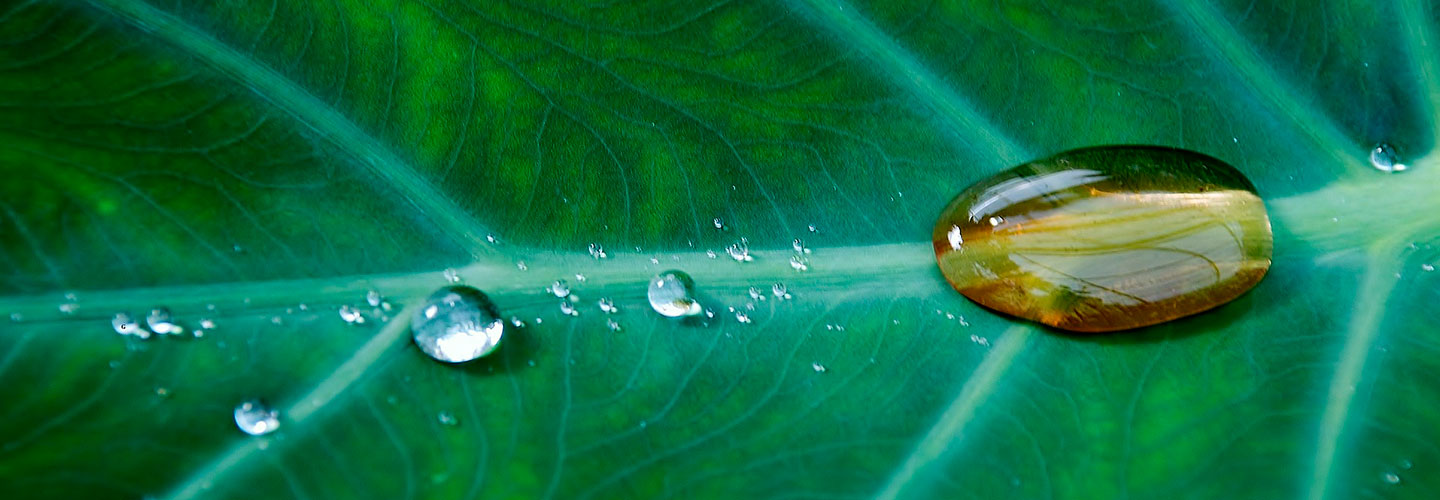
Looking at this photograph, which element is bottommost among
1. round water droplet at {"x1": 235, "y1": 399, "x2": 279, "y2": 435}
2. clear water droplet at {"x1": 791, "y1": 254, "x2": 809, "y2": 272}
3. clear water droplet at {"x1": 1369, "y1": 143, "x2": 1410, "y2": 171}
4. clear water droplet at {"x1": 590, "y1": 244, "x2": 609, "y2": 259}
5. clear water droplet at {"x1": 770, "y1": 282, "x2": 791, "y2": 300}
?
round water droplet at {"x1": 235, "y1": 399, "x2": 279, "y2": 435}

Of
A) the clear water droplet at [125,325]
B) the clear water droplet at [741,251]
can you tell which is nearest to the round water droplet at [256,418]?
the clear water droplet at [125,325]

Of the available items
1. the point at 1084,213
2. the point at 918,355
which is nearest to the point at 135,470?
the point at 918,355

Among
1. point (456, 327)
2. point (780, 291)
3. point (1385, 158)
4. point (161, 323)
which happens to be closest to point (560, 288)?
point (456, 327)

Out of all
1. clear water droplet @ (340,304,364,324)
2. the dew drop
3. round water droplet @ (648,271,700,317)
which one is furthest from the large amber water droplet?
clear water droplet @ (340,304,364,324)

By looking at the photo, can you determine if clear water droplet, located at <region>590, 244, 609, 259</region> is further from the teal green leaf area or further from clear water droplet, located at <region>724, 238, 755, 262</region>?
clear water droplet, located at <region>724, 238, 755, 262</region>

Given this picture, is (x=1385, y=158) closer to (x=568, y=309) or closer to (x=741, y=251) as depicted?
(x=741, y=251)

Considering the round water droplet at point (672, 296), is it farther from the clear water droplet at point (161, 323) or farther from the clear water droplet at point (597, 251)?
the clear water droplet at point (161, 323)
